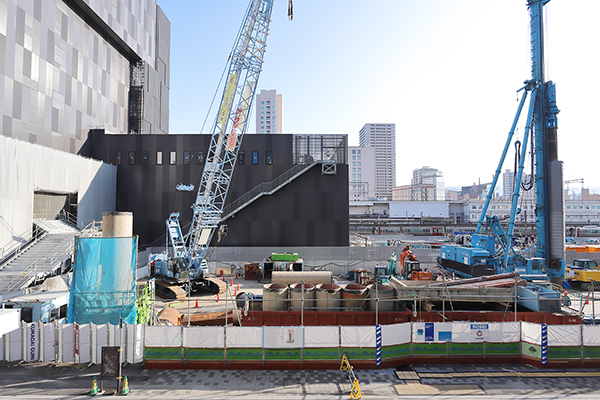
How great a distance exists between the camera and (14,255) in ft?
74.0

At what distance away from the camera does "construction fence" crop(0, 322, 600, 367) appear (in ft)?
42.1

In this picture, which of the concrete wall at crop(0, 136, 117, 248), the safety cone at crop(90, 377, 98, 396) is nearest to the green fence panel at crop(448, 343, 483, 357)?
the safety cone at crop(90, 377, 98, 396)

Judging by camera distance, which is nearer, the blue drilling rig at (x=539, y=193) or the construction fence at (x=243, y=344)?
the construction fence at (x=243, y=344)

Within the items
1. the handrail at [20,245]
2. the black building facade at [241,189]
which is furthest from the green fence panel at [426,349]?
the handrail at [20,245]

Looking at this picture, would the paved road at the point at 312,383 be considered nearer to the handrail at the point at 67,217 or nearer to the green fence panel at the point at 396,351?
the green fence panel at the point at 396,351

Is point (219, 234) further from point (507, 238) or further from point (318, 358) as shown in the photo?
point (507, 238)

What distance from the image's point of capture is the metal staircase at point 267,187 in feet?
120

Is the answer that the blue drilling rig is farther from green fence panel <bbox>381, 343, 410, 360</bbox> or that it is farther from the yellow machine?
green fence panel <bbox>381, 343, 410, 360</bbox>

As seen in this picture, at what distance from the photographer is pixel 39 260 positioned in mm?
22016

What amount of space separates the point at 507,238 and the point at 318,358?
21.3 meters

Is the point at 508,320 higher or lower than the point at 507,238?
lower

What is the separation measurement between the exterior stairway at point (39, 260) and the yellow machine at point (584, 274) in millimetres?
37053

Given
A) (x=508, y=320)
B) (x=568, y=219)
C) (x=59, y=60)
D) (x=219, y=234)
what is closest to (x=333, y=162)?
(x=219, y=234)

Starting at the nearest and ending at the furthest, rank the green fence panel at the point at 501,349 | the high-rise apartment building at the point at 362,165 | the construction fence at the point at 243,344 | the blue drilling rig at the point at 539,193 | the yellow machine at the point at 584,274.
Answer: the construction fence at the point at 243,344, the green fence panel at the point at 501,349, the yellow machine at the point at 584,274, the blue drilling rig at the point at 539,193, the high-rise apartment building at the point at 362,165
